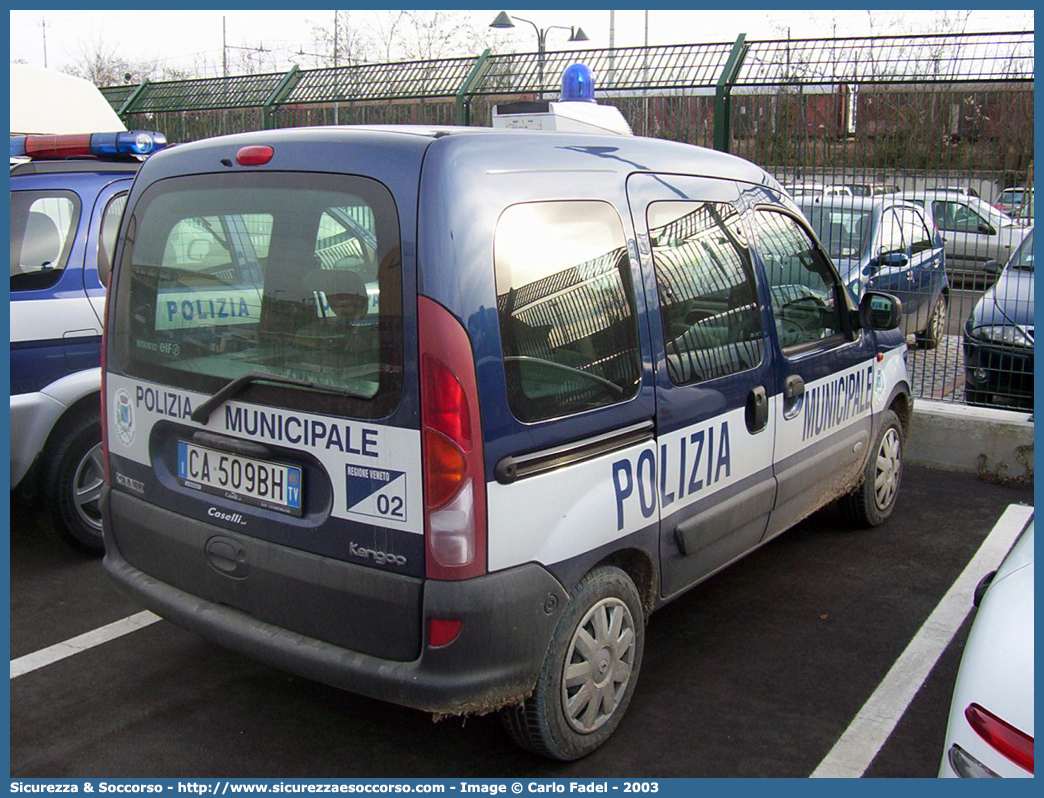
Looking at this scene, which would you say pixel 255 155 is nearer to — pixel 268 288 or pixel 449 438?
pixel 268 288

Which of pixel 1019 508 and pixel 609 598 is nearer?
pixel 609 598

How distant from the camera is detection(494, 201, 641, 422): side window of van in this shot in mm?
2820

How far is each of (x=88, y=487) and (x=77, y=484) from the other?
2.9 inches

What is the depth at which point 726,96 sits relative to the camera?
7129 millimetres

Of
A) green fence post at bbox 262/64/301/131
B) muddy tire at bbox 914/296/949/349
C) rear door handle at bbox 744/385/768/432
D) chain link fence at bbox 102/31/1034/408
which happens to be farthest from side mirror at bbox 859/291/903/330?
green fence post at bbox 262/64/301/131

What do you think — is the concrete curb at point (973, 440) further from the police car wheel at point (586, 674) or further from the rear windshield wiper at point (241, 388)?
the rear windshield wiper at point (241, 388)

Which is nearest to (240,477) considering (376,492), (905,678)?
(376,492)

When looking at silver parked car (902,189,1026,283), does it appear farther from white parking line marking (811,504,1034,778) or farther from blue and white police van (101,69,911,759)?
blue and white police van (101,69,911,759)

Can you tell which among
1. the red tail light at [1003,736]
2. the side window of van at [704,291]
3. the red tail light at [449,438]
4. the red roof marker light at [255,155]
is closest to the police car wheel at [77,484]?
the red roof marker light at [255,155]

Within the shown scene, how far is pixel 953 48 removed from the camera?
20.6 feet

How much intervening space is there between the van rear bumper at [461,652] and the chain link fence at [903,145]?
5.01 meters
